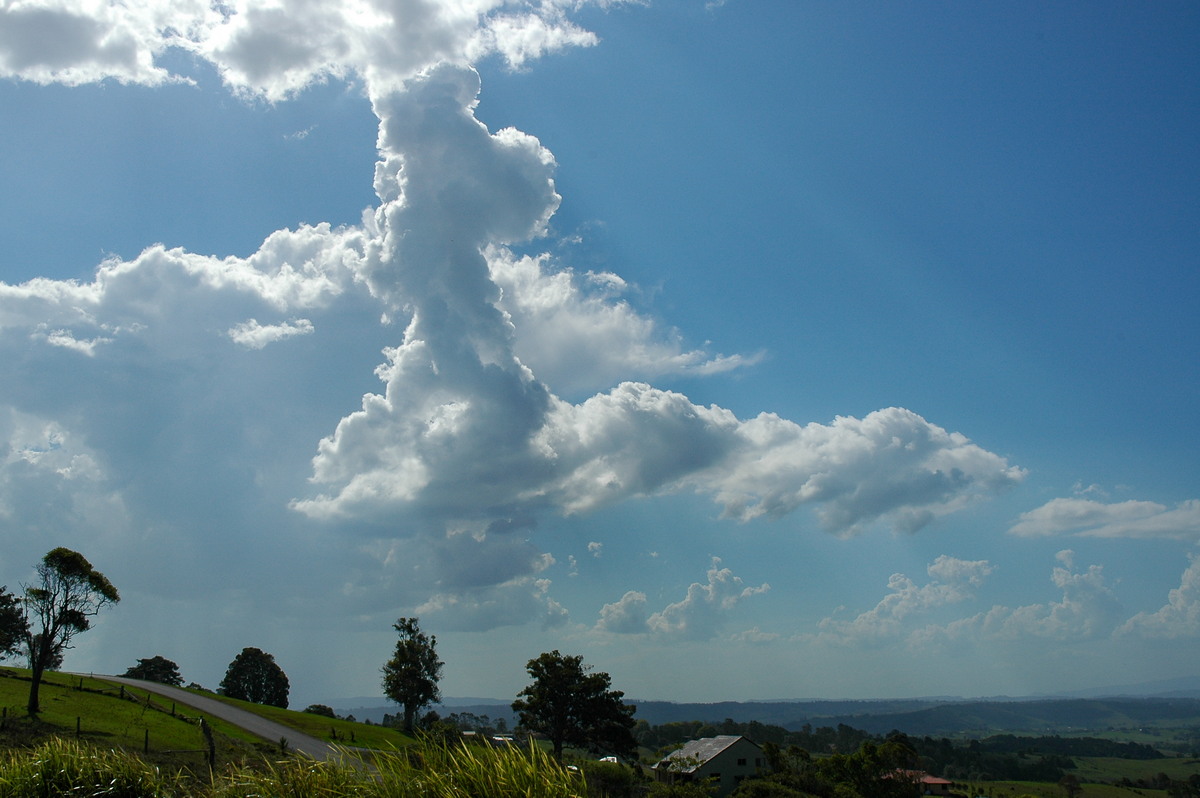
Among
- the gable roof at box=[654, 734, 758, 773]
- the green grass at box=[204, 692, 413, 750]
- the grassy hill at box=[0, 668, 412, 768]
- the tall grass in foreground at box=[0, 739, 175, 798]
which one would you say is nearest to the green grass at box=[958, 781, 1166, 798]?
the gable roof at box=[654, 734, 758, 773]

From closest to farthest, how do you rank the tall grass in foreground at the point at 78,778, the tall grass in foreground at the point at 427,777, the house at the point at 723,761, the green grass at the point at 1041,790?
the tall grass in foreground at the point at 427,777, the tall grass in foreground at the point at 78,778, the house at the point at 723,761, the green grass at the point at 1041,790

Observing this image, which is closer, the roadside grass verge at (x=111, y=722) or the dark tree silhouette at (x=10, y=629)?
the roadside grass verge at (x=111, y=722)

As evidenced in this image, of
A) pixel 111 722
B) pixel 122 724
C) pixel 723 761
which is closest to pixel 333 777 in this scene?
pixel 122 724

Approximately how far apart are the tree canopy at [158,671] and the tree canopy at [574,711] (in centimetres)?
6537

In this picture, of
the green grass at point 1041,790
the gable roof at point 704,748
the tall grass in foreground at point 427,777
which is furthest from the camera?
the green grass at point 1041,790

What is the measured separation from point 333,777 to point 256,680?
314 ft

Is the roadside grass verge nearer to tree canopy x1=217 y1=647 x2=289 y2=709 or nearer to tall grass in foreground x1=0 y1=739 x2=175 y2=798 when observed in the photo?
tall grass in foreground x1=0 y1=739 x2=175 y2=798

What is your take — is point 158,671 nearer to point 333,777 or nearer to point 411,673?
point 411,673

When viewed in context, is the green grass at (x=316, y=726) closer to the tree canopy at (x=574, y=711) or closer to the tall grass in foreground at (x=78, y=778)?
the tree canopy at (x=574, y=711)

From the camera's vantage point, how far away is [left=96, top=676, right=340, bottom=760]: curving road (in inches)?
2043

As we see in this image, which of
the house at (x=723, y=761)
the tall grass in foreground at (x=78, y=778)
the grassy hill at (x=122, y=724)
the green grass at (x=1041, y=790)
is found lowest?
the green grass at (x=1041, y=790)

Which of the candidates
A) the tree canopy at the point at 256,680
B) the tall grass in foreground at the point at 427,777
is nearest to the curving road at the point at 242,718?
the tree canopy at the point at 256,680

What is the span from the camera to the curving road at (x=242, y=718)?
170 ft

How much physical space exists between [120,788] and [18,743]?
24.4 m
